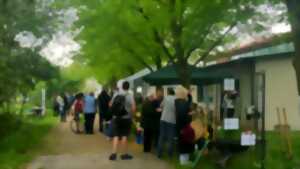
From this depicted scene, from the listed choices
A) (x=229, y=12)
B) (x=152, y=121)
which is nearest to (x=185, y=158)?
(x=152, y=121)

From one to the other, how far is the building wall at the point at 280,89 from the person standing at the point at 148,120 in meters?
10.0

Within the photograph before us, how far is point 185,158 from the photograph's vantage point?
11820mm

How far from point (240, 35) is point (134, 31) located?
14.5 feet

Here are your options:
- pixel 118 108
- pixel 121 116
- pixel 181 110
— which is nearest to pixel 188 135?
pixel 181 110

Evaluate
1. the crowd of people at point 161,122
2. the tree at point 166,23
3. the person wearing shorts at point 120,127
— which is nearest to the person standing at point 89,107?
the tree at point 166,23

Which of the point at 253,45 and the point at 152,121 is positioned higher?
the point at 253,45

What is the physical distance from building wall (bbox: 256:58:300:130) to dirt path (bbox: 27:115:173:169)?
829cm

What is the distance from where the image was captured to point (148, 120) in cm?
1361

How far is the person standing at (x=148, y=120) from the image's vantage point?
1352 centimetres

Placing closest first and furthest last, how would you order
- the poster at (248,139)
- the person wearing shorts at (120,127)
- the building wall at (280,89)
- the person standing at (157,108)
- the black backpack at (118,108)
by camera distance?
1. the poster at (248,139)
2. the black backpack at (118,108)
3. the person wearing shorts at (120,127)
4. the person standing at (157,108)
5. the building wall at (280,89)

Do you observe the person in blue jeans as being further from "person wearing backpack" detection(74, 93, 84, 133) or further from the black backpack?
"person wearing backpack" detection(74, 93, 84, 133)

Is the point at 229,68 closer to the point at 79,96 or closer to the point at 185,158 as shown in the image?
the point at 79,96

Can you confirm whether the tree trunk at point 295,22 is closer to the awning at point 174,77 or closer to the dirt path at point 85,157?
the dirt path at point 85,157

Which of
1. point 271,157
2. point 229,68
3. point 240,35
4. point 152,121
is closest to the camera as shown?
point 271,157
